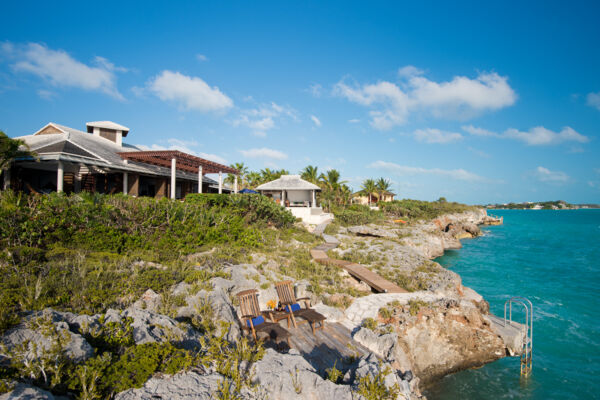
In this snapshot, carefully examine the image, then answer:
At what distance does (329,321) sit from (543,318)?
14.7 m

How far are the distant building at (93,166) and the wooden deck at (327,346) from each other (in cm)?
1383

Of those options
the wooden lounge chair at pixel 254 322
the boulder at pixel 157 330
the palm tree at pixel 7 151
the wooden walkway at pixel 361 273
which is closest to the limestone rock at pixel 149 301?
the boulder at pixel 157 330

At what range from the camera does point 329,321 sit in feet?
26.0

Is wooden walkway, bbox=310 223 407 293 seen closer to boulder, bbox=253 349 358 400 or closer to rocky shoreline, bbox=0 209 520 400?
rocky shoreline, bbox=0 209 520 400

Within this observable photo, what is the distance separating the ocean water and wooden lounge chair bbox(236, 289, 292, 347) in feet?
16.0

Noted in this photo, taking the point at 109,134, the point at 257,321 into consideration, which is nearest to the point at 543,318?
the point at 257,321

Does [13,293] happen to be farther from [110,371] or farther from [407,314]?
[407,314]

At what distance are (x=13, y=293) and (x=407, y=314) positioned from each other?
981 cm

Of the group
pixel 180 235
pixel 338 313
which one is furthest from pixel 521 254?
pixel 180 235

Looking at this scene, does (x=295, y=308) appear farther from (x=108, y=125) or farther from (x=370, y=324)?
(x=108, y=125)

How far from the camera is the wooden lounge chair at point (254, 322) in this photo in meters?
6.52

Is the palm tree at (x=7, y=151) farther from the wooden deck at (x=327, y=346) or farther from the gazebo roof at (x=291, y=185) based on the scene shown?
the gazebo roof at (x=291, y=185)

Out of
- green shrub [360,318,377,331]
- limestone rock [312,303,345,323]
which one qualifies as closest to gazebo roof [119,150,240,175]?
limestone rock [312,303,345,323]

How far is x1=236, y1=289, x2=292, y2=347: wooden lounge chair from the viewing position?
6.52m
